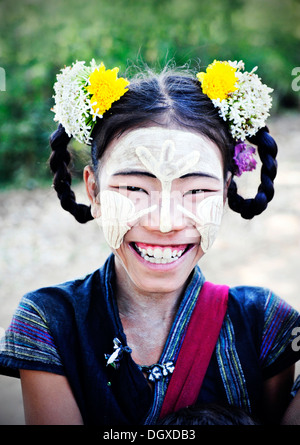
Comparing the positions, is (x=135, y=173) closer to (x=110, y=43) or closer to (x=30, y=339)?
(x=30, y=339)

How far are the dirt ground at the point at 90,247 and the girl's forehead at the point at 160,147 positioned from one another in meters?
2.49

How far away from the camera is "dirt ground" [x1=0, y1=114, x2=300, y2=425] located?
5227mm

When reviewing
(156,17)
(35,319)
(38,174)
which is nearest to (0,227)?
(38,174)

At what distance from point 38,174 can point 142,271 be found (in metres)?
5.90

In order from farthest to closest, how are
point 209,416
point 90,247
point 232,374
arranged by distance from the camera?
point 90,247 → point 232,374 → point 209,416

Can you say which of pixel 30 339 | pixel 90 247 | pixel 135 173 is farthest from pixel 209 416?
pixel 90 247

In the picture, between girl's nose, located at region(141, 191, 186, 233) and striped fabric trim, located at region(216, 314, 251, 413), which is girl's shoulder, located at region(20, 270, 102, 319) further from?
striped fabric trim, located at region(216, 314, 251, 413)

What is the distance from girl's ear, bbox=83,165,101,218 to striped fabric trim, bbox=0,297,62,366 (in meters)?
0.48

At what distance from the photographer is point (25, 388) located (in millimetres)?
2057

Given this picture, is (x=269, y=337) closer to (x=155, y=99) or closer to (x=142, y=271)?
(x=142, y=271)

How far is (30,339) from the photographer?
206 centimetres

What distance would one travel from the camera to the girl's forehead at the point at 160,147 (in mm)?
1989

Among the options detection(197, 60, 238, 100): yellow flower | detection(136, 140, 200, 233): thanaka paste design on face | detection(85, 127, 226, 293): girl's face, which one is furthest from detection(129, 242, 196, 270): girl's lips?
detection(197, 60, 238, 100): yellow flower

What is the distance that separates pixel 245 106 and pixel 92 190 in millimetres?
770
